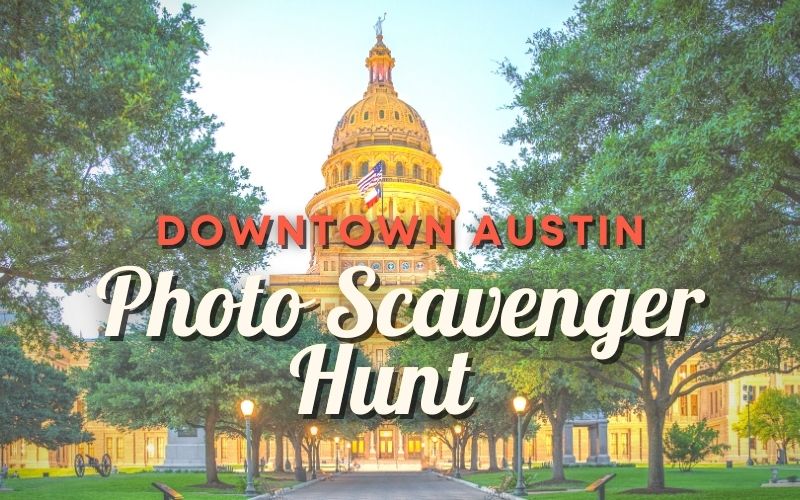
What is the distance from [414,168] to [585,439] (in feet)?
192

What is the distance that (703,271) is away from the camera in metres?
22.5

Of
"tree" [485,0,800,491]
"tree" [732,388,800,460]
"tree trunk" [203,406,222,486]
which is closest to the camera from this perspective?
"tree" [485,0,800,491]

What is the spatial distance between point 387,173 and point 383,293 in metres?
30.5

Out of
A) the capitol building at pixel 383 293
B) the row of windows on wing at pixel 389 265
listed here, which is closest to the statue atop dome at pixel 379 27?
the capitol building at pixel 383 293

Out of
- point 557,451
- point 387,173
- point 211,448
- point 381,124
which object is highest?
point 381,124

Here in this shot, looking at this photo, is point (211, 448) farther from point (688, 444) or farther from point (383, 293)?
point (383, 293)

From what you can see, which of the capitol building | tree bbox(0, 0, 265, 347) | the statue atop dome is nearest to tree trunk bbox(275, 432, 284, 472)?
the capitol building

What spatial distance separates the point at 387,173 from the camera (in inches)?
6378

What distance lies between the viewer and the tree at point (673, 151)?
55.5ft

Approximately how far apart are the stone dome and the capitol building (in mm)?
216

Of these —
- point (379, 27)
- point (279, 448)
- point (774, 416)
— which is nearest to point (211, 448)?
point (279, 448)

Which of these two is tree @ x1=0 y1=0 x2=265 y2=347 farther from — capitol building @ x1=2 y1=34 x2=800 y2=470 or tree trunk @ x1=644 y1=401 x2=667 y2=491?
capitol building @ x1=2 y1=34 x2=800 y2=470

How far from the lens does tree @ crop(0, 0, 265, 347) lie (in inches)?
675

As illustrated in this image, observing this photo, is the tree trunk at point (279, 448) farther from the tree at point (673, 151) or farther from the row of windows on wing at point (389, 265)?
the row of windows on wing at point (389, 265)
